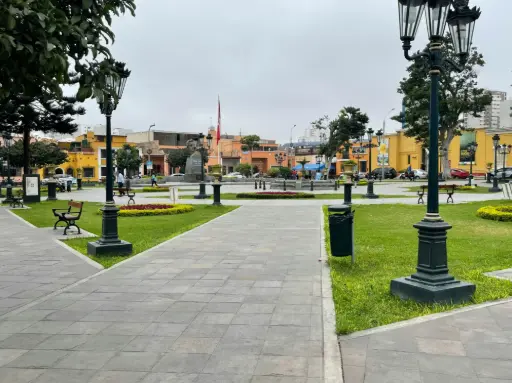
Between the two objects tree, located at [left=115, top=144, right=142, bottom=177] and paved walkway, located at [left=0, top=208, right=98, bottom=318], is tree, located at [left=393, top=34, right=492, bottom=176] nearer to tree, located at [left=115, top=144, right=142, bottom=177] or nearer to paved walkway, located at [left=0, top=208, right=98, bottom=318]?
paved walkway, located at [left=0, top=208, right=98, bottom=318]

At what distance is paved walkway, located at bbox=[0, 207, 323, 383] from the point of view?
377cm

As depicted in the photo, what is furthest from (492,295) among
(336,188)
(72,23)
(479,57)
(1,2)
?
(479,57)

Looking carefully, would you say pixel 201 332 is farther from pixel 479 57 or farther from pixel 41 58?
pixel 479 57

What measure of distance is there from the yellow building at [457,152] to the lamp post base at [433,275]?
45487mm

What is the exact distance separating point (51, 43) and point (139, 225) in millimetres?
11267

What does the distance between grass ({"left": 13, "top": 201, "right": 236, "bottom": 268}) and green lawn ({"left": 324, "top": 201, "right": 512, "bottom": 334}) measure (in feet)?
13.2

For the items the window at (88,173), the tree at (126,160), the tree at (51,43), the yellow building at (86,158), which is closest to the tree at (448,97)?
the tree at (51,43)

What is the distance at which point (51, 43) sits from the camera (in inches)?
133

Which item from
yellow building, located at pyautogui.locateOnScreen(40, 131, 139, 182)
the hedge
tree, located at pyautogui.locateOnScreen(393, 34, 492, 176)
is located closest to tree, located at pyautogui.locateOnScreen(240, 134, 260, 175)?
yellow building, located at pyautogui.locateOnScreen(40, 131, 139, 182)

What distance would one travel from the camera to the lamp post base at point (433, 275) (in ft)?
18.2

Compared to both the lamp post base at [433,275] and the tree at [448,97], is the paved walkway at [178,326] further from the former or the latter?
the tree at [448,97]

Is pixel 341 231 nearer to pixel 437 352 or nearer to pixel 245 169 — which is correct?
pixel 437 352

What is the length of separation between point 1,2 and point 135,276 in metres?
4.75

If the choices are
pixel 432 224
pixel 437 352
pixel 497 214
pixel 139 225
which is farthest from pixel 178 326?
pixel 497 214
